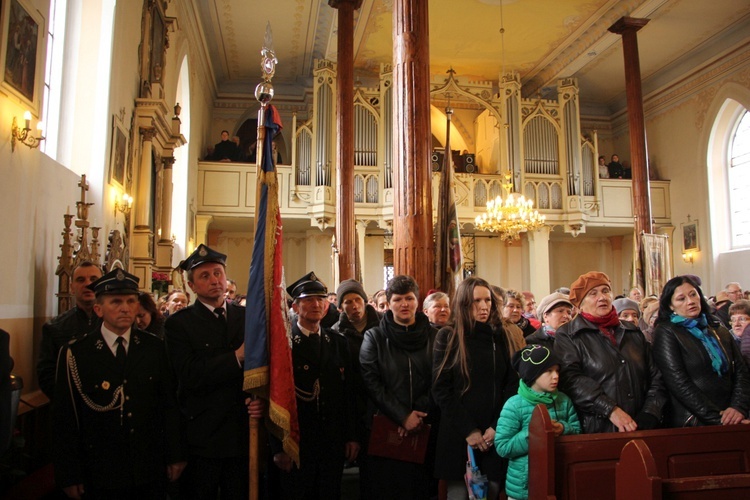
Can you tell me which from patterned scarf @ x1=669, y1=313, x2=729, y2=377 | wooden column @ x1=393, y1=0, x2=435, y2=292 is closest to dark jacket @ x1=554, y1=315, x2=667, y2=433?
patterned scarf @ x1=669, y1=313, x2=729, y2=377

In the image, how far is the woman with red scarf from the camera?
2.73 meters

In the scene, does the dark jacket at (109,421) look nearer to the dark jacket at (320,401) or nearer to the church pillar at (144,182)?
the dark jacket at (320,401)

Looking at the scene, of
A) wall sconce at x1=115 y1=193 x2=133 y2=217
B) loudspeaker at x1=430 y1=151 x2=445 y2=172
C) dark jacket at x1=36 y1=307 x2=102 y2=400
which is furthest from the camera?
loudspeaker at x1=430 y1=151 x2=445 y2=172

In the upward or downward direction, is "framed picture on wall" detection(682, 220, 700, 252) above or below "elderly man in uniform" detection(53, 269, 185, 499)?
above

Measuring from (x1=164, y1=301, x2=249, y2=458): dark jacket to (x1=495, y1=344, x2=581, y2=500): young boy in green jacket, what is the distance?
3.97 ft

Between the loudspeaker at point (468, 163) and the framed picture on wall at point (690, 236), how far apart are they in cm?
519

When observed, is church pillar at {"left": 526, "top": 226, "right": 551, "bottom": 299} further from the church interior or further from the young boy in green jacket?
the young boy in green jacket

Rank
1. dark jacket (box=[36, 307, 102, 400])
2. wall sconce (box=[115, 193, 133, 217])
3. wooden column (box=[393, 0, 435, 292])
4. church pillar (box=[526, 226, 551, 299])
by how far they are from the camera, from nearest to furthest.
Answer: dark jacket (box=[36, 307, 102, 400])
wooden column (box=[393, 0, 435, 292])
wall sconce (box=[115, 193, 133, 217])
church pillar (box=[526, 226, 551, 299])

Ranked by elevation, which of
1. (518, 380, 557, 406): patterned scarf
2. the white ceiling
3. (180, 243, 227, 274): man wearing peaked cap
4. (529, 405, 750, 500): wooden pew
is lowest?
(529, 405, 750, 500): wooden pew

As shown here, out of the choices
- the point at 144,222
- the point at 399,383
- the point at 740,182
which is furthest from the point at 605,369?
the point at 740,182

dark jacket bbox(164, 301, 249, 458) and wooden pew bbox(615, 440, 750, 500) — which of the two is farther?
dark jacket bbox(164, 301, 249, 458)

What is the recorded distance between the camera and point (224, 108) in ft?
48.8

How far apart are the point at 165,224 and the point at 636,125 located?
868 cm

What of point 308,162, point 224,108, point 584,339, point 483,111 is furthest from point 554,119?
point 584,339
